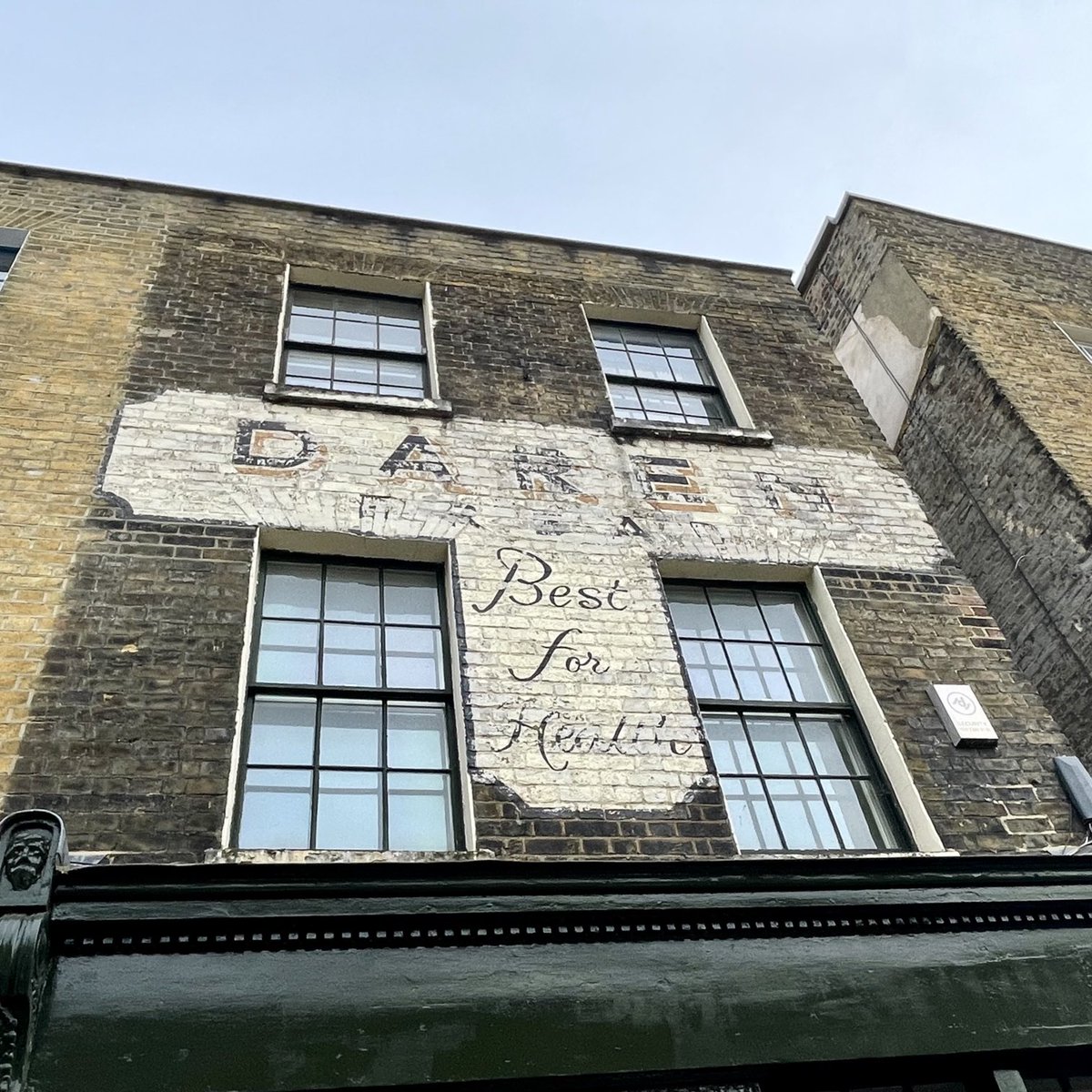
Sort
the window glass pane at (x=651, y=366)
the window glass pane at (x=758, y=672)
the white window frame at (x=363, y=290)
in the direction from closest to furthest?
1. the window glass pane at (x=758, y=672)
2. the white window frame at (x=363, y=290)
3. the window glass pane at (x=651, y=366)

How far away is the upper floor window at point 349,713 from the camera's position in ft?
15.9

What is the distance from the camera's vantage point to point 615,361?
8688 millimetres

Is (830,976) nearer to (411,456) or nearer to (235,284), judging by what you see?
(411,456)

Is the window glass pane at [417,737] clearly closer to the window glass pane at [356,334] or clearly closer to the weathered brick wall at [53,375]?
the weathered brick wall at [53,375]

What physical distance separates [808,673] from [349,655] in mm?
2828

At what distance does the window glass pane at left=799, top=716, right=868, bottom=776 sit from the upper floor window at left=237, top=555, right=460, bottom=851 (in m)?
2.14

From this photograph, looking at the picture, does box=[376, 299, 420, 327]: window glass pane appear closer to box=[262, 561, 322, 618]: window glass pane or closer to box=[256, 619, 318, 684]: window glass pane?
box=[262, 561, 322, 618]: window glass pane

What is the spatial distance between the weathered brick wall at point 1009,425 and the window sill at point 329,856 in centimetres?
514

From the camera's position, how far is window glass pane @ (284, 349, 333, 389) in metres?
7.54

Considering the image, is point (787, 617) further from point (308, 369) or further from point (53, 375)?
point (53, 375)

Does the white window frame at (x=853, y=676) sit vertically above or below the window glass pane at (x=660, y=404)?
below

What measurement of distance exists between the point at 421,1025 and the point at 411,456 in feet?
12.6

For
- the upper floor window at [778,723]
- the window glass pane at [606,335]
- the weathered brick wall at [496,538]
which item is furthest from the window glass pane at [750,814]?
the window glass pane at [606,335]

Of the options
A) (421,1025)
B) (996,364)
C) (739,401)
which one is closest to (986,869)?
(421,1025)
